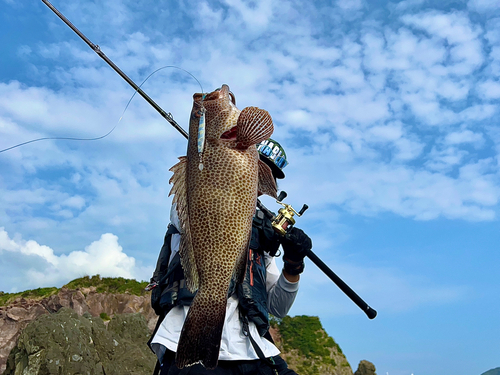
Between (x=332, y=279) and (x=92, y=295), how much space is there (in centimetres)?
2159

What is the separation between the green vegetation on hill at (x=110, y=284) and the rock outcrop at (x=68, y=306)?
1.46 metres

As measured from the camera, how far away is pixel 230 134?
306cm

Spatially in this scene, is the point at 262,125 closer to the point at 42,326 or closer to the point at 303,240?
the point at 303,240

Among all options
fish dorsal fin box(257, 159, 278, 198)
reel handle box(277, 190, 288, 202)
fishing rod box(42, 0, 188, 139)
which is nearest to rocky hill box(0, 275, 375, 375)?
fishing rod box(42, 0, 188, 139)

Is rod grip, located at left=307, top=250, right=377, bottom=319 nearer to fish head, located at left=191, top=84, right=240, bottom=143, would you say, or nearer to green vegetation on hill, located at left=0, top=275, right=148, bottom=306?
fish head, located at left=191, top=84, right=240, bottom=143

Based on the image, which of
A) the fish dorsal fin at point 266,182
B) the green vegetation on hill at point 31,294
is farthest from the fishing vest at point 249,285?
the green vegetation on hill at point 31,294

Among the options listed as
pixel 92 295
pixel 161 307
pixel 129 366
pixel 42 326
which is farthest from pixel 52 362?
pixel 92 295

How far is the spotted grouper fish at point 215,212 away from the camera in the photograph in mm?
2775

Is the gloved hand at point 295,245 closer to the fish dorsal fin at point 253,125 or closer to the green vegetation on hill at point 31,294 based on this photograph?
the fish dorsal fin at point 253,125

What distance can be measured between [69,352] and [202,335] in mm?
7804

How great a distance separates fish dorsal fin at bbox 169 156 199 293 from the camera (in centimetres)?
293

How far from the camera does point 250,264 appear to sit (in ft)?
11.6

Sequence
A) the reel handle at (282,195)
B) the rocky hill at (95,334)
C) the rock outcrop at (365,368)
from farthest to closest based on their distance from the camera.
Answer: the rock outcrop at (365,368) < the rocky hill at (95,334) < the reel handle at (282,195)

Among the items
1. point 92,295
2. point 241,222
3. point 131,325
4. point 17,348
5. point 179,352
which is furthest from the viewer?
point 92,295
